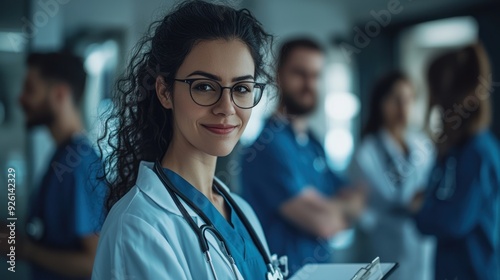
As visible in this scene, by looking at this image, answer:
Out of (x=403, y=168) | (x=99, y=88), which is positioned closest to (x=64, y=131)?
(x=99, y=88)

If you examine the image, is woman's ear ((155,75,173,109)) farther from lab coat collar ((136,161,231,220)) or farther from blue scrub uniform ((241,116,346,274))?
blue scrub uniform ((241,116,346,274))

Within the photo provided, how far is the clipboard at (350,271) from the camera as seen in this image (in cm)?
91

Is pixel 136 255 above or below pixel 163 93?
below

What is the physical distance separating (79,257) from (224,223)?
951 millimetres

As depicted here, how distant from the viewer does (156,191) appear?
89 cm

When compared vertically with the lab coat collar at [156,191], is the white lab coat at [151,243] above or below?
below

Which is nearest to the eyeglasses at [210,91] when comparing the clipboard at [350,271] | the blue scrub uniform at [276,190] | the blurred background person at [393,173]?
the clipboard at [350,271]

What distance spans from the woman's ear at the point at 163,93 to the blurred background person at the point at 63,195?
28.3 inches

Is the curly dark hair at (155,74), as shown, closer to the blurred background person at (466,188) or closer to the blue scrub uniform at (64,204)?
the blue scrub uniform at (64,204)

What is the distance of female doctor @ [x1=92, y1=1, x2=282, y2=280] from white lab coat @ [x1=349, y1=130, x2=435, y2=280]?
165cm

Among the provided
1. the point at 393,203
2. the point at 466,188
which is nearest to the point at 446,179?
the point at 466,188

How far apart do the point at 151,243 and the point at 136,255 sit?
0.09 ft

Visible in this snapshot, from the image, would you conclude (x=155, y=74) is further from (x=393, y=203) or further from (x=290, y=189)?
(x=393, y=203)

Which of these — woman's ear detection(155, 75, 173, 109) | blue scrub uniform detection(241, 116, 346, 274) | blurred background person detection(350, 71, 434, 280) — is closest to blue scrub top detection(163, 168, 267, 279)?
woman's ear detection(155, 75, 173, 109)
